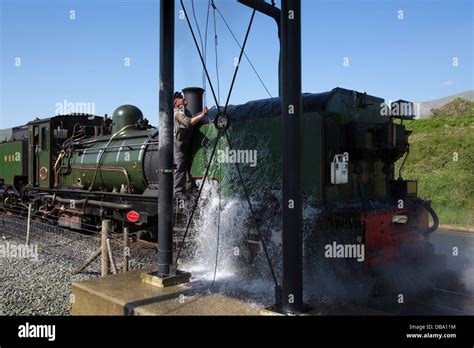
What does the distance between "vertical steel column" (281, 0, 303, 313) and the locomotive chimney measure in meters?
4.82

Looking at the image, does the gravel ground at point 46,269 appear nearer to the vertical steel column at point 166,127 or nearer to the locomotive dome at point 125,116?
the vertical steel column at point 166,127

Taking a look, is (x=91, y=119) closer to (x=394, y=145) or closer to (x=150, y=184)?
(x=150, y=184)

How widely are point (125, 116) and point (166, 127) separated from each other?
6.65m

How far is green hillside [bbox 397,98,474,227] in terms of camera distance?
13.8 m

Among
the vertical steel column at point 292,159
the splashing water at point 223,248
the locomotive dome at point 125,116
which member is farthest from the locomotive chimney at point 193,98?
the vertical steel column at point 292,159

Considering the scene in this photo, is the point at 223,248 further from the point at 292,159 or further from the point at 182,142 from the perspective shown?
the point at 292,159

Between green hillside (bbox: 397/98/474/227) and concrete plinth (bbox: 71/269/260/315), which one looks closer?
concrete plinth (bbox: 71/269/260/315)

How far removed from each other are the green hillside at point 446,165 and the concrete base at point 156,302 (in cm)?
1095

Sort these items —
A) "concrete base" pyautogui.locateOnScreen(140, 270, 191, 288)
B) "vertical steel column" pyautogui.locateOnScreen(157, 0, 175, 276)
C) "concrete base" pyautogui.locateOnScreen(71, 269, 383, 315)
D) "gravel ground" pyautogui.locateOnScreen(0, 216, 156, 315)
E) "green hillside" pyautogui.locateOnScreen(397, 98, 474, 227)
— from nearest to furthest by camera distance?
"concrete base" pyautogui.locateOnScreen(71, 269, 383, 315)
"concrete base" pyautogui.locateOnScreen(140, 270, 191, 288)
"vertical steel column" pyautogui.locateOnScreen(157, 0, 175, 276)
"gravel ground" pyautogui.locateOnScreen(0, 216, 156, 315)
"green hillside" pyautogui.locateOnScreen(397, 98, 474, 227)

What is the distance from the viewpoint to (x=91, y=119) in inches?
519

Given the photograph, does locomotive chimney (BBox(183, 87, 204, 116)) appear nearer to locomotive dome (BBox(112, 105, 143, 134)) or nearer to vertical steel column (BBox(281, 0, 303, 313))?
locomotive dome (BBox(112, 105, 143, 134))

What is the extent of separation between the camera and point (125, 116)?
425 inches

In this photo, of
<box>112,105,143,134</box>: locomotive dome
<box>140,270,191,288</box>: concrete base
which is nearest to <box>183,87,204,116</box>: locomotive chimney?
<box>112,105,143,134</box>: locomotive dome
